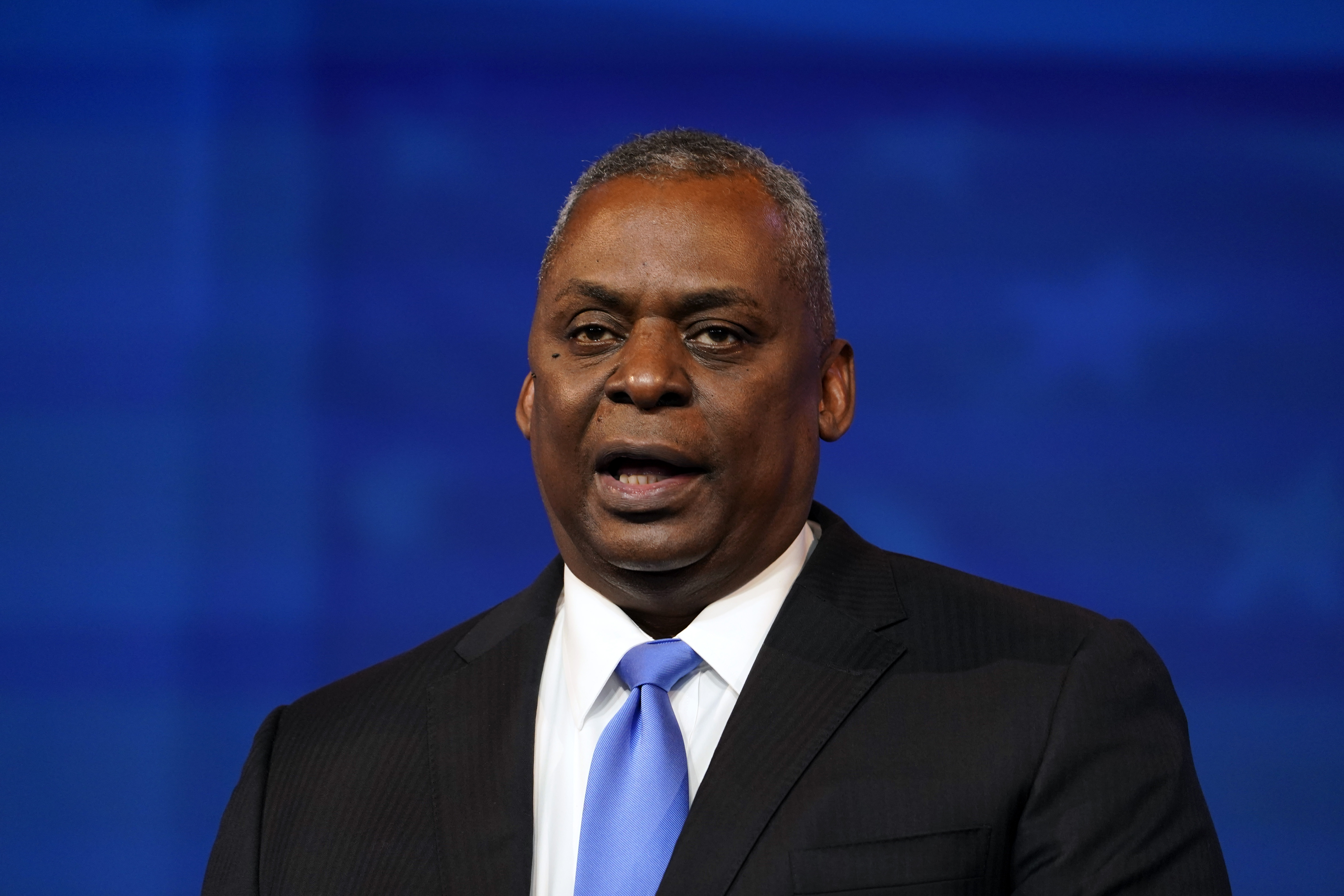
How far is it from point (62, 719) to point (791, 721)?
170 cm

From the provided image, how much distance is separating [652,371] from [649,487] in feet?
0.43

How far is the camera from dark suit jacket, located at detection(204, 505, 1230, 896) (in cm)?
150

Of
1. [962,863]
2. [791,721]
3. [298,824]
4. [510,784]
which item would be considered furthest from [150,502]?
[962,863]

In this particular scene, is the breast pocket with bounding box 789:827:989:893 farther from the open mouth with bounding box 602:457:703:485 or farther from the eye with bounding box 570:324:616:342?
the eye with bounding box 570:324:616:342

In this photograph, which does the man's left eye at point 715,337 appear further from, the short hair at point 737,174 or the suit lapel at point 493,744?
the suit lapel at point 493,744

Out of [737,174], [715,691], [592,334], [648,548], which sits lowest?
[715,691]

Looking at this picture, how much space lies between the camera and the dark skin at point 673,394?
1622 millimetres

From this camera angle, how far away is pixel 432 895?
1.60 m

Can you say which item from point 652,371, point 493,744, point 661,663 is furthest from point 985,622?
point 493,744

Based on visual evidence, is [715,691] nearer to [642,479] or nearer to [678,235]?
[642,479]

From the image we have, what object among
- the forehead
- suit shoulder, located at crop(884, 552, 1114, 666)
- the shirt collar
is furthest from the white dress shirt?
the forehead

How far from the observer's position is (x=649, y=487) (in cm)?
162

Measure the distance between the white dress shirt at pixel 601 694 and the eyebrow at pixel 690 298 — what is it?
1.07ft

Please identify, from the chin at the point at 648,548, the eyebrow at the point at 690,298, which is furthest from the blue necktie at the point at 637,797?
the eyebrow at the point at 690,298
